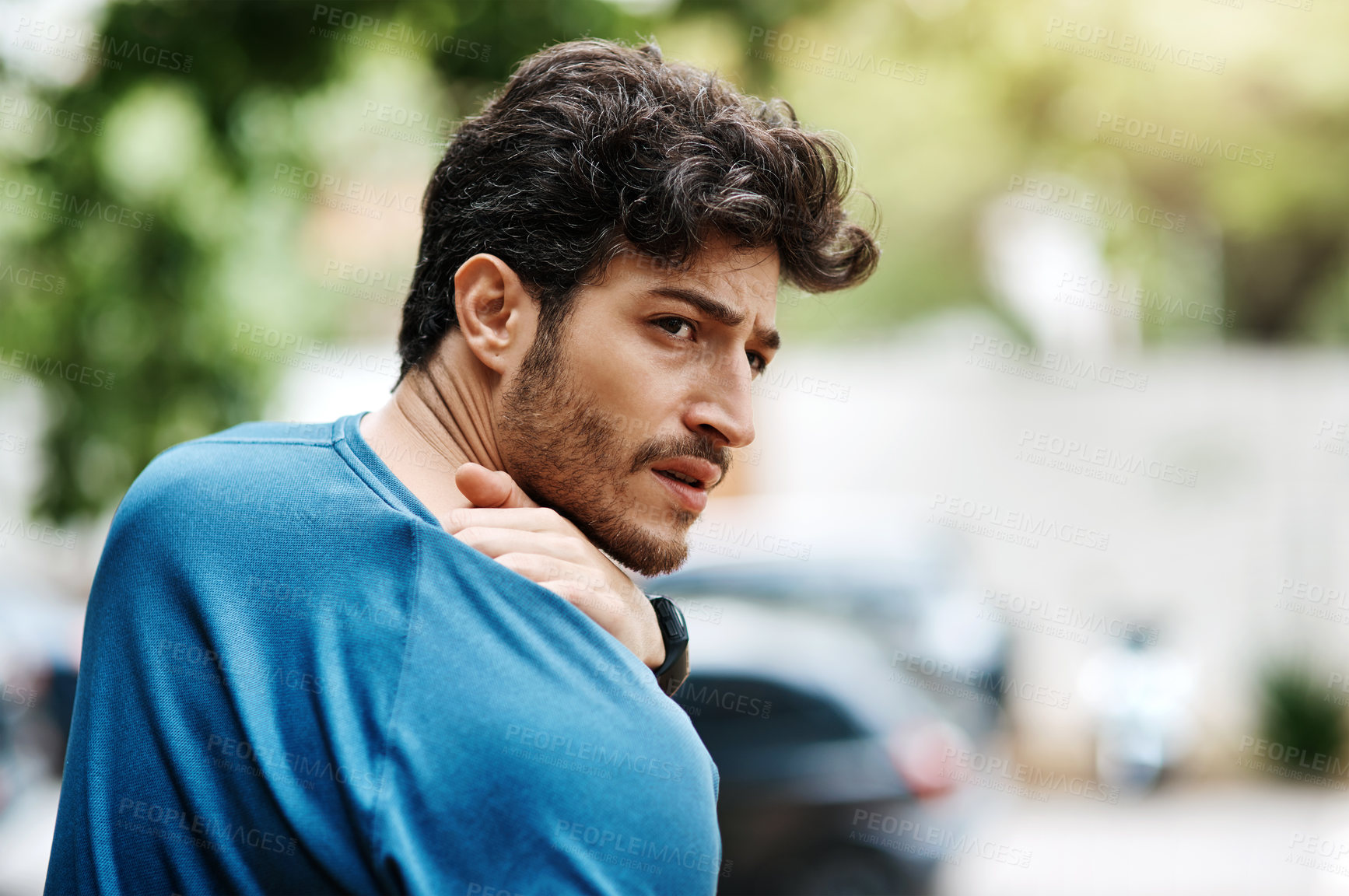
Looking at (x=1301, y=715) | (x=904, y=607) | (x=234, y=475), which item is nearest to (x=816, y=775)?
(x=904, y=607)

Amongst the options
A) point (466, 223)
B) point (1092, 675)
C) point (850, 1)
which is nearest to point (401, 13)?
point (850, 1)

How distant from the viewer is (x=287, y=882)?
1250 mm

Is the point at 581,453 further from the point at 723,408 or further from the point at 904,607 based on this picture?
the point at 904,607

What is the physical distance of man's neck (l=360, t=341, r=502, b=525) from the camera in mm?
1586

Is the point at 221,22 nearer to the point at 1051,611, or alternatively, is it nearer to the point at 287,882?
the point at 287,882

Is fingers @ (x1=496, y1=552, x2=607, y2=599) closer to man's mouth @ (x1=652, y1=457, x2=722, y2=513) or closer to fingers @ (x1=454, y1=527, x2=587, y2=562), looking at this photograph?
fingers @ (x1=454, y1=527, x2=587, y2=562)

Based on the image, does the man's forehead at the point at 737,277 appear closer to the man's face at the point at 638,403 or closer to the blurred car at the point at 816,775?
the man's face at the point at 638,403

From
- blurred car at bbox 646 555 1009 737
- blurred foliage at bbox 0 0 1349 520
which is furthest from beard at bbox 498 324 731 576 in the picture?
blurred car at bbox 646 555 1009 737

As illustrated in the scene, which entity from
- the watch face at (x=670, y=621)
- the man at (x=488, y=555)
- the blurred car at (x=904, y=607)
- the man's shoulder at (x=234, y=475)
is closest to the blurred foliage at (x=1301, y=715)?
the blurred car at (x=904, y=607)

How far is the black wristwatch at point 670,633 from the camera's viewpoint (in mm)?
1698

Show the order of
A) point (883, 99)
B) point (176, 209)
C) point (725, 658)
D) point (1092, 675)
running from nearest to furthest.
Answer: point (176, 209) → point (725, 658) → point (1092, 675) → point (883, 99)

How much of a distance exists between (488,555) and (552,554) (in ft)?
0.33

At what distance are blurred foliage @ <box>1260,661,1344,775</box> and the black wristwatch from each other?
32.0 feet

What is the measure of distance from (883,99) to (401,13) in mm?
13236
